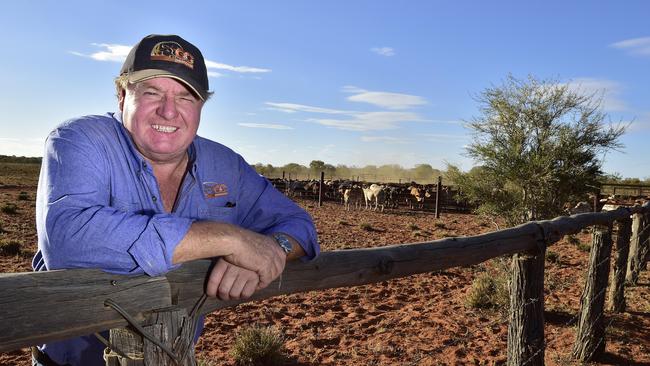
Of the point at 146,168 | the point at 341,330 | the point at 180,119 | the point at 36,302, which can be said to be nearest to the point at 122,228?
the point at 36,302

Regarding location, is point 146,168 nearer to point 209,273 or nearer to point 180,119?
point 180,119

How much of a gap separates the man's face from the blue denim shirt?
59 millimetres

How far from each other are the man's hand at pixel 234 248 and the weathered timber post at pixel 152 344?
0.18 metres

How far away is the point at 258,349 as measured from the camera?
5023 millimetres

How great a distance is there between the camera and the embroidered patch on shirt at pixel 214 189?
1.91 metres

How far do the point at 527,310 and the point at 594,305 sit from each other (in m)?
2.17

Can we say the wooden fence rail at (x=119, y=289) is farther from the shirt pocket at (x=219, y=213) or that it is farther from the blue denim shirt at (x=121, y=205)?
the shirt pocket at (x=219, y=213)

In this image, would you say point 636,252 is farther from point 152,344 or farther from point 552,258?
point 152,344

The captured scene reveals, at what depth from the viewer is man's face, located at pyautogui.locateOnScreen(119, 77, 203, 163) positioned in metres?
1.78

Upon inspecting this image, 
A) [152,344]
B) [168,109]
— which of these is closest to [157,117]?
[168,109]

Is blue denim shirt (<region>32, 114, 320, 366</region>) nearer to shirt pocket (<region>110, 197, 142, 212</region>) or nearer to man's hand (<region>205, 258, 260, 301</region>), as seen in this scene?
shirt pocket (<region>110, 197, 142, 212</region>)

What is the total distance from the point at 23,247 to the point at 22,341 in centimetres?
1130

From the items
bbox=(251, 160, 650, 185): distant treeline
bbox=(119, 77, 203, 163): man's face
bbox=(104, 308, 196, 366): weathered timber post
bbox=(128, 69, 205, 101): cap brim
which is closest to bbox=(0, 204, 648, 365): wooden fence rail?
bbox=(104, 308, 196, 366): weathered timber post

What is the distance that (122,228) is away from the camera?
130cm
